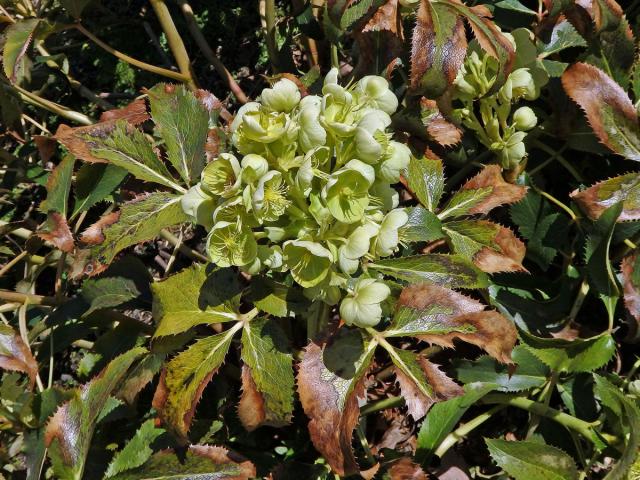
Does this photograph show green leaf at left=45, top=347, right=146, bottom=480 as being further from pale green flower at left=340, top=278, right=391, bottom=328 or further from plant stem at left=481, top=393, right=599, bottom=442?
plant stem at left=481, top=393, right=599, bottom=442

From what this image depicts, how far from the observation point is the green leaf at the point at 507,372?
1.23 m

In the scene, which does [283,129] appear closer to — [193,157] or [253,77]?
[193,157]

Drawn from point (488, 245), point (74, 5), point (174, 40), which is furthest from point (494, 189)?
point (74, 5)

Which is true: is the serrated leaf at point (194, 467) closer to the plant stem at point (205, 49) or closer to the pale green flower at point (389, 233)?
the pale green flower at point (389, 233)

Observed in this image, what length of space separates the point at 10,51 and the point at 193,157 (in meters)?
0.41

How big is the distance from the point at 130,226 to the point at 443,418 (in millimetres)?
660

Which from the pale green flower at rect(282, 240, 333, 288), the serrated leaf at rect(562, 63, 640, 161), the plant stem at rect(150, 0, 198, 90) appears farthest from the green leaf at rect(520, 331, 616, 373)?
the plant stem at rect(150, 0, 198, 90)

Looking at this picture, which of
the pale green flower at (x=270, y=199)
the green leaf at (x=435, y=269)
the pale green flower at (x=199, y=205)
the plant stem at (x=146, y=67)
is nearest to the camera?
the pale green flower at (x=270, y=199)

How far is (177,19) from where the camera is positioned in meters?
1.90

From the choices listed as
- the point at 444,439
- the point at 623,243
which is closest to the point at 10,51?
the point at 444,439

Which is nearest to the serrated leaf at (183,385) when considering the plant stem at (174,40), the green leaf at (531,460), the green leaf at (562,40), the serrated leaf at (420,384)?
the serrated leaf at (420,384)

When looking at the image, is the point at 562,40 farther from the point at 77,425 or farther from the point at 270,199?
the point at 77,425

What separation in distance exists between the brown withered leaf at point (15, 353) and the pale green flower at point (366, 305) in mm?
618

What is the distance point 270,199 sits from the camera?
88 centimetres
